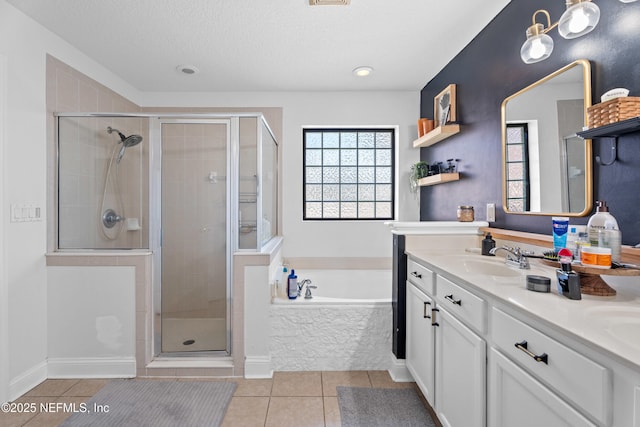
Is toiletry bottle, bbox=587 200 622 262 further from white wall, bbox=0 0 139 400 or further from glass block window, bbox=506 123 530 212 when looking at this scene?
white wall, bbox=0 0 139 400

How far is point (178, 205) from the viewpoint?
2.39 meters

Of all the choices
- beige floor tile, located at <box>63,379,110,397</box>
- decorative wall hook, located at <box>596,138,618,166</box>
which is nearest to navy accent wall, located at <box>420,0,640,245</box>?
decorative wall hook, located at <box>596,138,618,166</box>

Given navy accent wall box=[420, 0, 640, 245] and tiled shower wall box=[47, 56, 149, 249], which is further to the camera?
tiled shower wall box=[47, 56, 149, 249]

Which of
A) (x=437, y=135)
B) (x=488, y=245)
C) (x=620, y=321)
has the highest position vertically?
(x=437, y=135)

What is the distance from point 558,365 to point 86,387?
8.56 feet

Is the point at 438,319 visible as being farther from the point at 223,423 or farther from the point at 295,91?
the point at 295,91

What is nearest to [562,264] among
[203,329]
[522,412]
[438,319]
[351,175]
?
[522,412]

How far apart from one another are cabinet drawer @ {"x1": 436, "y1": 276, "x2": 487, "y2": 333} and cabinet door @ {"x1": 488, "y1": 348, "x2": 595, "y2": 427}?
4.9 inches

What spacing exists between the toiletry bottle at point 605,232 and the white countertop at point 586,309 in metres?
0.14

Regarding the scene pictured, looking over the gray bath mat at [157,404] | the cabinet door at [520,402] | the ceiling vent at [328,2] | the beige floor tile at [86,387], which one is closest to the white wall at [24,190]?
the beige floor tile at [86,387]

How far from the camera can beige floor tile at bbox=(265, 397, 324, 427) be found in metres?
1.80

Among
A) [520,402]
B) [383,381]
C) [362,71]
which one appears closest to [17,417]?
[383,381]

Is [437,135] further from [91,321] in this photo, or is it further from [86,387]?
[86,387]

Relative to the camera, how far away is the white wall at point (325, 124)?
3.47 meters
